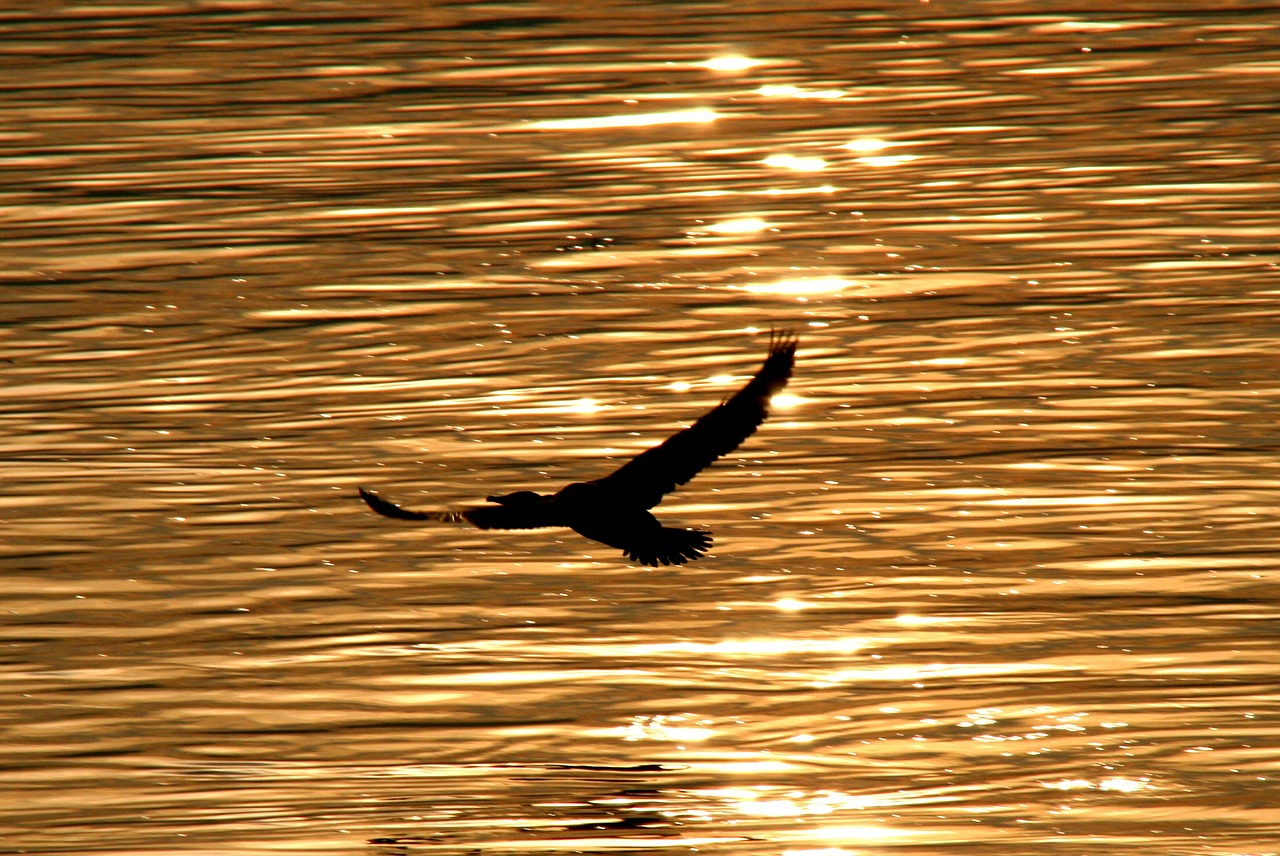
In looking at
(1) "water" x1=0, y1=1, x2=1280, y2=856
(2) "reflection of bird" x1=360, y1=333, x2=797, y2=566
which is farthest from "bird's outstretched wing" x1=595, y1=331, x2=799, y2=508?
(1) "water" x1=0, y1=1, x2=1280, y2=856

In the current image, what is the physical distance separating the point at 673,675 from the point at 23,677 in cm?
258

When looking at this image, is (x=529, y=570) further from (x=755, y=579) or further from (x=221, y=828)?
(x=221, y=828)

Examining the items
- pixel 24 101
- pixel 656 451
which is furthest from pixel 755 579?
pixel 24 101

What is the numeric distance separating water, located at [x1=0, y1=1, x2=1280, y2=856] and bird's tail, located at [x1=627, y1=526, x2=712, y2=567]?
0.84 metres

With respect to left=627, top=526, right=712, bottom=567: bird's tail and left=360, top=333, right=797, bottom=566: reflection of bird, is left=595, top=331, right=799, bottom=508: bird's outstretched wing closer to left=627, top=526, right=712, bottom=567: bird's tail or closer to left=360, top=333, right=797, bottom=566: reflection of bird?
left=360, top=333, right=797, bottom=566: reflection of bird

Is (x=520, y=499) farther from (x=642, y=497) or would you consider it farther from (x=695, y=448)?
(x=695, y=448)

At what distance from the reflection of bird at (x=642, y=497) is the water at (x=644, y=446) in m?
0.92

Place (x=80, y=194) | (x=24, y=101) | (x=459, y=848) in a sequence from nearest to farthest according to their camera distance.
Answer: (x=459, y=848)
(x=80, y=194)
(x=24, y=101)

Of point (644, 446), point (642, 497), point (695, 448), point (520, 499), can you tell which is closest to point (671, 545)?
point (642, 497)

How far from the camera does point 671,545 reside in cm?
845

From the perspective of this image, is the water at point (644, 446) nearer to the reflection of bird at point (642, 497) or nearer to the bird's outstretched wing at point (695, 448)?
the reflection of bird at point (642, 497)

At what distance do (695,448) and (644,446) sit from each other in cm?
425

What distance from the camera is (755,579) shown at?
35.8 feet

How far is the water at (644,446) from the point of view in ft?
29.2
